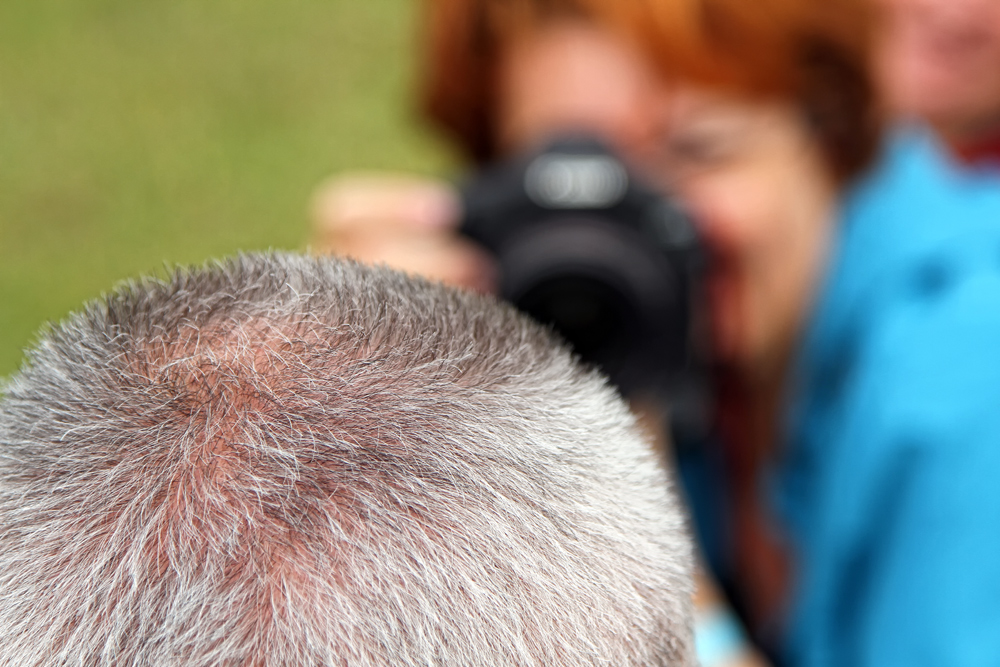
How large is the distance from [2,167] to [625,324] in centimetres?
232

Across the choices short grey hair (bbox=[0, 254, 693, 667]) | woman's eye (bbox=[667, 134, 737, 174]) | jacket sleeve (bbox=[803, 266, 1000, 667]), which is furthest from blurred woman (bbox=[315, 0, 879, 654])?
short grey hair (bbox=[0, 254, 693, 667])

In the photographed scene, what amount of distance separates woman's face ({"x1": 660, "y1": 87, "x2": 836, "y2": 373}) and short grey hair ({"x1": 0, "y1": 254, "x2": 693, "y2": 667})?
2.63ft

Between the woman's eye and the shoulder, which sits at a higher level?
the woman's eye

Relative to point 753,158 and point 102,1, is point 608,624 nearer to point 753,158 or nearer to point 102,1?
point 753,158

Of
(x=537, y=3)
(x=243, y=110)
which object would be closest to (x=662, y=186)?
(x=537, y=3)

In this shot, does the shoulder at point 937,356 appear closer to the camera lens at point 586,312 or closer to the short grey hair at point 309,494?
the camera lens at point 586,312

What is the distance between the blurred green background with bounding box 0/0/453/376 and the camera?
2.47m

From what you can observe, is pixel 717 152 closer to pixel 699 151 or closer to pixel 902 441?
pixel 699 151

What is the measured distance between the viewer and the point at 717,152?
1.12 meters

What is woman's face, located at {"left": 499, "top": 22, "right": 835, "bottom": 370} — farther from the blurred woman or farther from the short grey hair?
the short grey hair

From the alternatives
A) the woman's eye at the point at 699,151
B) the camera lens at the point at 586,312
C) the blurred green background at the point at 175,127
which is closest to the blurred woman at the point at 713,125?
the woman's eye at the point at 699,151

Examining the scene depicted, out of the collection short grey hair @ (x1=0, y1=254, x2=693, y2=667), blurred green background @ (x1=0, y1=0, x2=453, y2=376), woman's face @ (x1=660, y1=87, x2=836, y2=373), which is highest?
blurred green background @ (x1=0, y1=0, x2=453, y2=376)

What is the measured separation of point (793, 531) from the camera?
3.78 ft

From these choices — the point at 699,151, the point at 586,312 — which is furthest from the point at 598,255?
the point at 699,151
